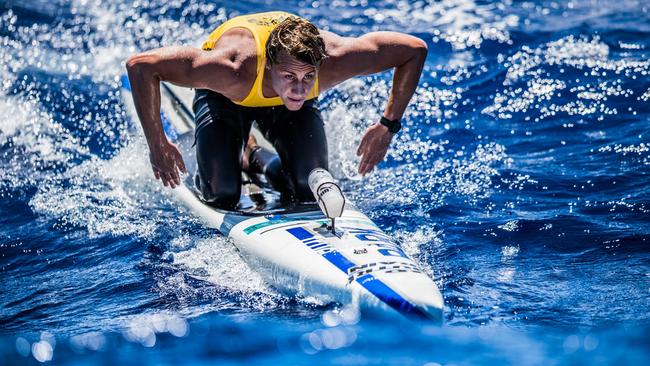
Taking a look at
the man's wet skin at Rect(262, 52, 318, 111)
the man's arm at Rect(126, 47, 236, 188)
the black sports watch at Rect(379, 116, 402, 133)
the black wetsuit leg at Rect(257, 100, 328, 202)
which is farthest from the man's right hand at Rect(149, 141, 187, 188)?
the black sports watch at Rect(379, 116, 402, 133)

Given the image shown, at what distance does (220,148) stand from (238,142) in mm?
144

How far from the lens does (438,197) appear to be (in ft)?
18.4

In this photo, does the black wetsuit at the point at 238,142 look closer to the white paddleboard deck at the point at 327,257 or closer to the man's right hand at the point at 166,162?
the white paddleboard deck at the point at 327,257

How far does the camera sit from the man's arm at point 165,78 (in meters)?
4.38

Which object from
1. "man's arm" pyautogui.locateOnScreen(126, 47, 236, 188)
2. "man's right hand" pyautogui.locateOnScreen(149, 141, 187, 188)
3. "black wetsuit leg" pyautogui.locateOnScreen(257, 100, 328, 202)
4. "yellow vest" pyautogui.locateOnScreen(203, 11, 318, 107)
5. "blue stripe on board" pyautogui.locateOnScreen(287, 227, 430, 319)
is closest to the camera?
"blue stripe on board" pyautogui.locateOnScreen(287, 227, 430, 319)

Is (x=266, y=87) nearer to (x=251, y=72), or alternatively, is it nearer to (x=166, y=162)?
(x=251, y=72)

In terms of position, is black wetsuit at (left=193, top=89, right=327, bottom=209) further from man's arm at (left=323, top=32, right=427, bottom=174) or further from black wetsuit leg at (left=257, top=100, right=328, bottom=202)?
man's arm at (left=323, top=32, right=427, bottom=174)

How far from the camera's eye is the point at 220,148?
16.8 feet

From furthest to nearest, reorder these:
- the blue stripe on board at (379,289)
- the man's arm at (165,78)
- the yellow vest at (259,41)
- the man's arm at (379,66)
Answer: the man's arm at (379,66)
the yellow vest at (259,41)
the man's arm at (165,78)
the blue stripe on board at (379,289)

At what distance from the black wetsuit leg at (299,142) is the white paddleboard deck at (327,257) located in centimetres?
20

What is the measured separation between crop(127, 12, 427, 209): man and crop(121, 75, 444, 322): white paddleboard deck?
1.03 feet

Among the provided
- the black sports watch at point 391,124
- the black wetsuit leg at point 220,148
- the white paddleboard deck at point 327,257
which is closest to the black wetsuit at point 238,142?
the black wetsuit leg at point 220,148

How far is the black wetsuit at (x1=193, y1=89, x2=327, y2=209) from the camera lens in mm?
5094

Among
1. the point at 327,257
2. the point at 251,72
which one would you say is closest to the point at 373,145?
the point at 251,72
